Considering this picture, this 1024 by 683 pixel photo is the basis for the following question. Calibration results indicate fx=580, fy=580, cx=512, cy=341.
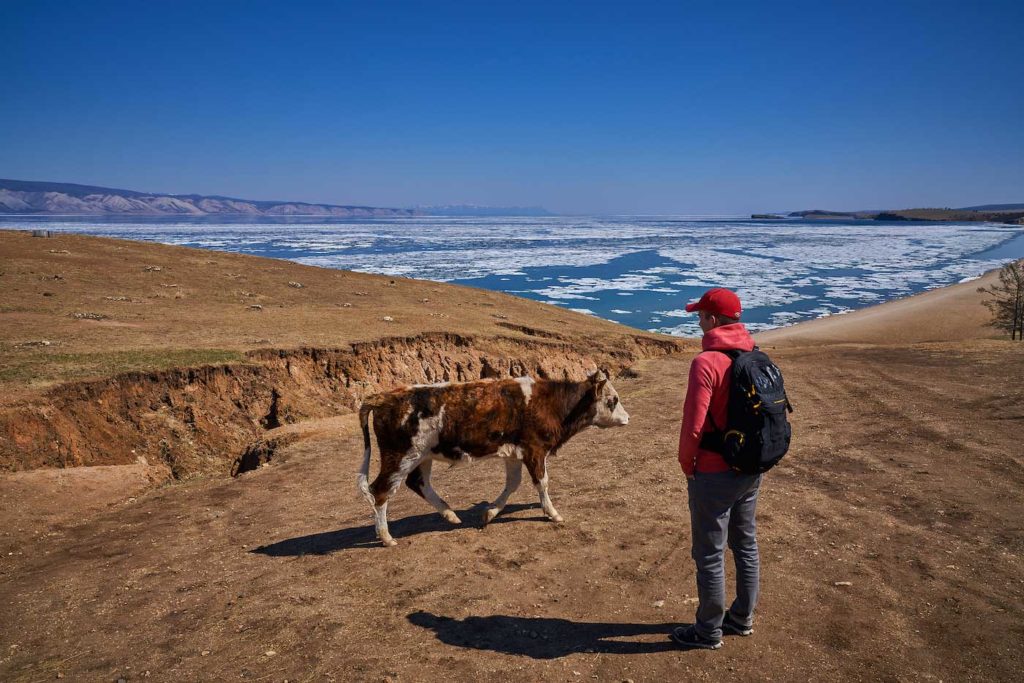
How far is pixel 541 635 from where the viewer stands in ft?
17.5

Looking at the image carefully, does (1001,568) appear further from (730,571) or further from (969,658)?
(730,571)

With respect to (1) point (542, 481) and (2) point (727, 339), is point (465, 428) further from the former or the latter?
(2) point (727, 339)

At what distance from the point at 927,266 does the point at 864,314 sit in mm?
41255

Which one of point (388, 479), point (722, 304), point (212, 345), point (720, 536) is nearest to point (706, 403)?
point (722, 304)

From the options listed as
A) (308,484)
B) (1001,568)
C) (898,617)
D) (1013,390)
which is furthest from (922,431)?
(308,484)

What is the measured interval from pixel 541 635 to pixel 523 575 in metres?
1.07

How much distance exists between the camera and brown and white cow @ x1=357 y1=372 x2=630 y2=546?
7141 mm

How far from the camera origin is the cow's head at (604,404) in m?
7.92

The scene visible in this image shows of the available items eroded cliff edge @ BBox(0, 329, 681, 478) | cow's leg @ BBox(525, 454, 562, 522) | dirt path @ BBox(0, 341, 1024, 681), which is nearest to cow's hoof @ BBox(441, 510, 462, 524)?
dirt path @ BBox(0, 341, 1024, 681)

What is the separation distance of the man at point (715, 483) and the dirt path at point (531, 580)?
57 cm

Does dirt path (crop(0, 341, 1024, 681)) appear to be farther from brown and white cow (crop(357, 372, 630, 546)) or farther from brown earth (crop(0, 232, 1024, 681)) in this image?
brown and white cow (crop(357, 372, 630, 546))

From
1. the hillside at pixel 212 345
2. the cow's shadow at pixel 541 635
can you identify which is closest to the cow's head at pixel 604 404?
the cow's shadow at pixel 541 635

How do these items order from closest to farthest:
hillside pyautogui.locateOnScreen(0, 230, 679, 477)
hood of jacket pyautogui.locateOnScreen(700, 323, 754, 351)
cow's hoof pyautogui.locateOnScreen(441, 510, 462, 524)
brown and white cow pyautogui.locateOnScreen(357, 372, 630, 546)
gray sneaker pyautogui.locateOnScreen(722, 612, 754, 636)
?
hood of jacket pyautogui.locateOnScreen(700, 323, 754, 351)
gray sneaker pyautogui.locateOnScreen(722, 612, 754, 636)
brown and white cow pyautogui.locateOnScreen(357, 372, 630, 546)
cow's hoof pyautogui.locateOnScreen(441, 510, 462, 524)
hillside pyautogui.locateOnScreen(0, 230, 679, 477)

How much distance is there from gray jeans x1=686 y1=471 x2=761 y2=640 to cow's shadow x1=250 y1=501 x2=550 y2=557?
10.8 ft
